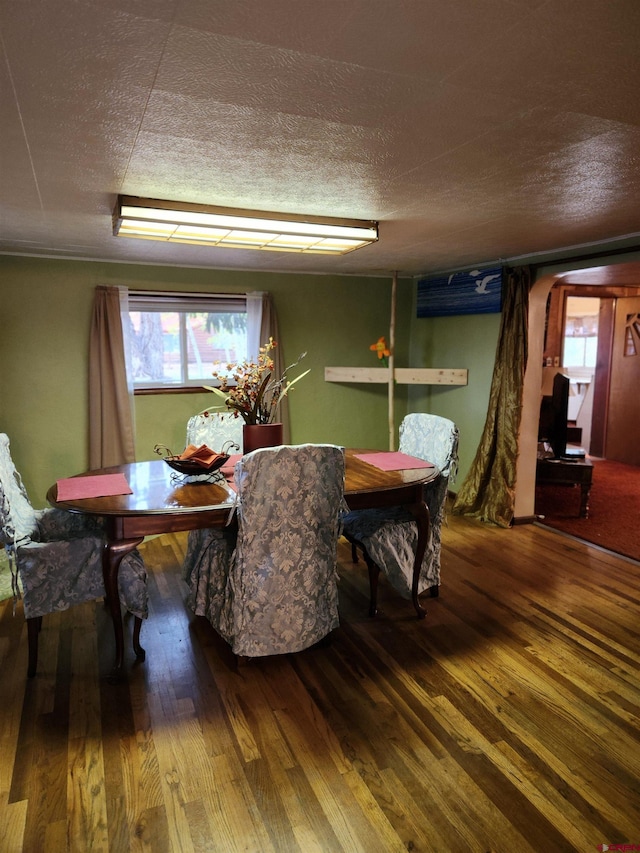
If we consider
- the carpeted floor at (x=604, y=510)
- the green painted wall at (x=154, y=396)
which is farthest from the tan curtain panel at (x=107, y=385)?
the carpeted floor at (x=604, y=510)

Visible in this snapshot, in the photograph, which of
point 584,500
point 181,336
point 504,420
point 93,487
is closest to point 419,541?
point 93,487

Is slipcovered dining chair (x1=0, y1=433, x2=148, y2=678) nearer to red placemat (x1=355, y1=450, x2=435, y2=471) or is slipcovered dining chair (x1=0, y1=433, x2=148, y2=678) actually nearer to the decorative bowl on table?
the decorative bowl on table

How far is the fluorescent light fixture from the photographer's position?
2762mm

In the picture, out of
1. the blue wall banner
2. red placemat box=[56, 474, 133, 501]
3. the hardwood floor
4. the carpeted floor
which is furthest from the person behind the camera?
the blue wall banner

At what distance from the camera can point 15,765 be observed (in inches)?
79.4

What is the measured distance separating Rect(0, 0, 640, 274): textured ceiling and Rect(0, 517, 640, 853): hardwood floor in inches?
85.6

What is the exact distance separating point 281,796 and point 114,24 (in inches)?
88.4

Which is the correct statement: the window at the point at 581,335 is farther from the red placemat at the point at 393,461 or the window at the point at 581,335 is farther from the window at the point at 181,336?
the red placemat at the point at 393,461

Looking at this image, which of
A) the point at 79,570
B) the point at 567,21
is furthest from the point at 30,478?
the point at 567,21

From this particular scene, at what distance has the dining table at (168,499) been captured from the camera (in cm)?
246

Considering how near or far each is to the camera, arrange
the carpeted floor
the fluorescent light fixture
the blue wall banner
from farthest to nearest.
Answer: the blue wall banner < the carpeted floor < the fluorescent light fixture

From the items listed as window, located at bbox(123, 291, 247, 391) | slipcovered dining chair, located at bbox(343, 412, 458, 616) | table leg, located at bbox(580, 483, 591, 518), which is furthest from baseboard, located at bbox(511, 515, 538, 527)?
window, located at bbox(123, 291, 247, 391)

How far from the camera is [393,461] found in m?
3.38

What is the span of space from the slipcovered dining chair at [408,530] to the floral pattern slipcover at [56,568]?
3.95ft
